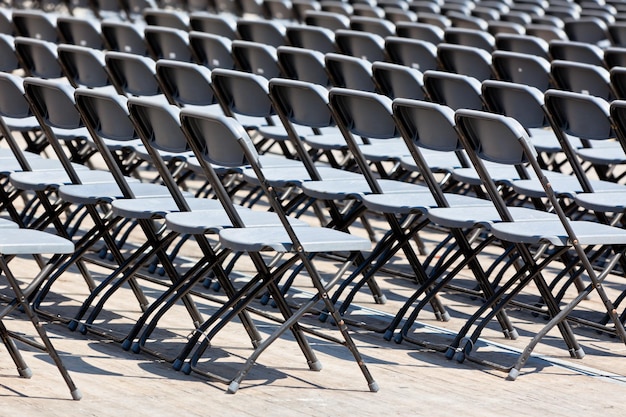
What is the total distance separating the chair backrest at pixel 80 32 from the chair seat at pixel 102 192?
9.16 ft

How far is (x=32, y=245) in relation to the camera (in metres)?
4.53

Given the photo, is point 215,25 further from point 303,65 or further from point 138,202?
point 138,202

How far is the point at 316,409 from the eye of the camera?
15.0 feet

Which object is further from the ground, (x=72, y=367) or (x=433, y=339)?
(x=72, y=367)

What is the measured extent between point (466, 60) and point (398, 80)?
1.14 meters

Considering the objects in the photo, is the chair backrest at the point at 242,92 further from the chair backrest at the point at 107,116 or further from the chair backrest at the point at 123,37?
the chair backrest at the point at 123,37

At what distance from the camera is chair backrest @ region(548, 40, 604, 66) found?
7910 mm

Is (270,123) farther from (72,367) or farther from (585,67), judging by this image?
(72,367)

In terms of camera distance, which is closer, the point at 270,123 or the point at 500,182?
the point at 500,182

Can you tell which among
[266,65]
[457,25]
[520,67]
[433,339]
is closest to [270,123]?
[266,65]

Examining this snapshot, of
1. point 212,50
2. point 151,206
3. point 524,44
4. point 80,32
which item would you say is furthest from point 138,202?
point 524,44

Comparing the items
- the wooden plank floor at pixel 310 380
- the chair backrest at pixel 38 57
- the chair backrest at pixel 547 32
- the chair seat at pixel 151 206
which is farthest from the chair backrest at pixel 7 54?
the chair backrest at pixel 547 32

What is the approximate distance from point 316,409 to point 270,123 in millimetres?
3187

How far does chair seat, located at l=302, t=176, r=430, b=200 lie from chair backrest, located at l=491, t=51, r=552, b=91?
4.72 ft
